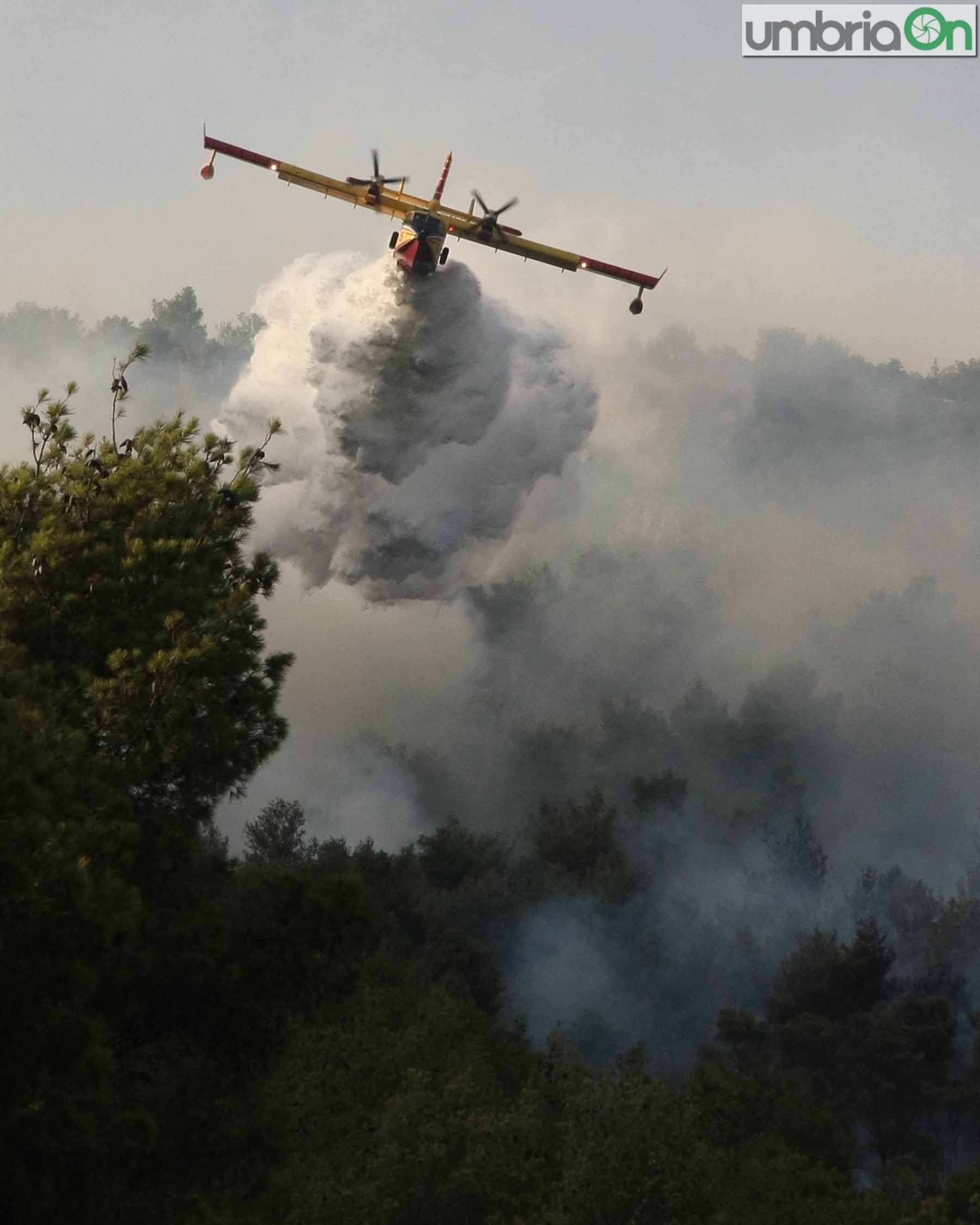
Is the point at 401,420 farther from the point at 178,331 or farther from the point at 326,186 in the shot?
the point at 178,331

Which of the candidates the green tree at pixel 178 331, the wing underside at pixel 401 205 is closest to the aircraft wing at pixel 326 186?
the wing underside at pixel 401 205

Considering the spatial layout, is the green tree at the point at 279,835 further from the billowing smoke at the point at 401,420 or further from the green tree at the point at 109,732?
the green tree at the point at 109,732

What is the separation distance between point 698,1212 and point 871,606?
379 ft

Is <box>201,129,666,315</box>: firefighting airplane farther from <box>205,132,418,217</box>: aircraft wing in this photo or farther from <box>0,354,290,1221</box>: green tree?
<box>0,354,290,1221</box>: green tree

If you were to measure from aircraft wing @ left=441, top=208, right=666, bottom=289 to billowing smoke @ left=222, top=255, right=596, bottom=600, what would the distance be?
2.04 m

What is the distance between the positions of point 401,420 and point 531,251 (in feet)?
24.5

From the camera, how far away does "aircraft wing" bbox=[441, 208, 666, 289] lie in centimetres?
4806

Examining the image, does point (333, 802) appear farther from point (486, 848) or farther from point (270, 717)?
point (270, 717)

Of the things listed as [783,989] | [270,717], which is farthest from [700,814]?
[270,717]

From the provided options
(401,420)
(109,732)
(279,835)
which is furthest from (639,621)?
(109,732)

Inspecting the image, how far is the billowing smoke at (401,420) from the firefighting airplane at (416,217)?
2530 millimetres

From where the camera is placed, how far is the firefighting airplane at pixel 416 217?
46438mm

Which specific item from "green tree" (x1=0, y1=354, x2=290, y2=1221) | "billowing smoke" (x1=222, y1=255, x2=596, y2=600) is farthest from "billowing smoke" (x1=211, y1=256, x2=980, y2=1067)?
"green tree" (x1=0, y1=354, x2=290, y2=1221)

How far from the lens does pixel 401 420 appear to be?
5500 centimetres
